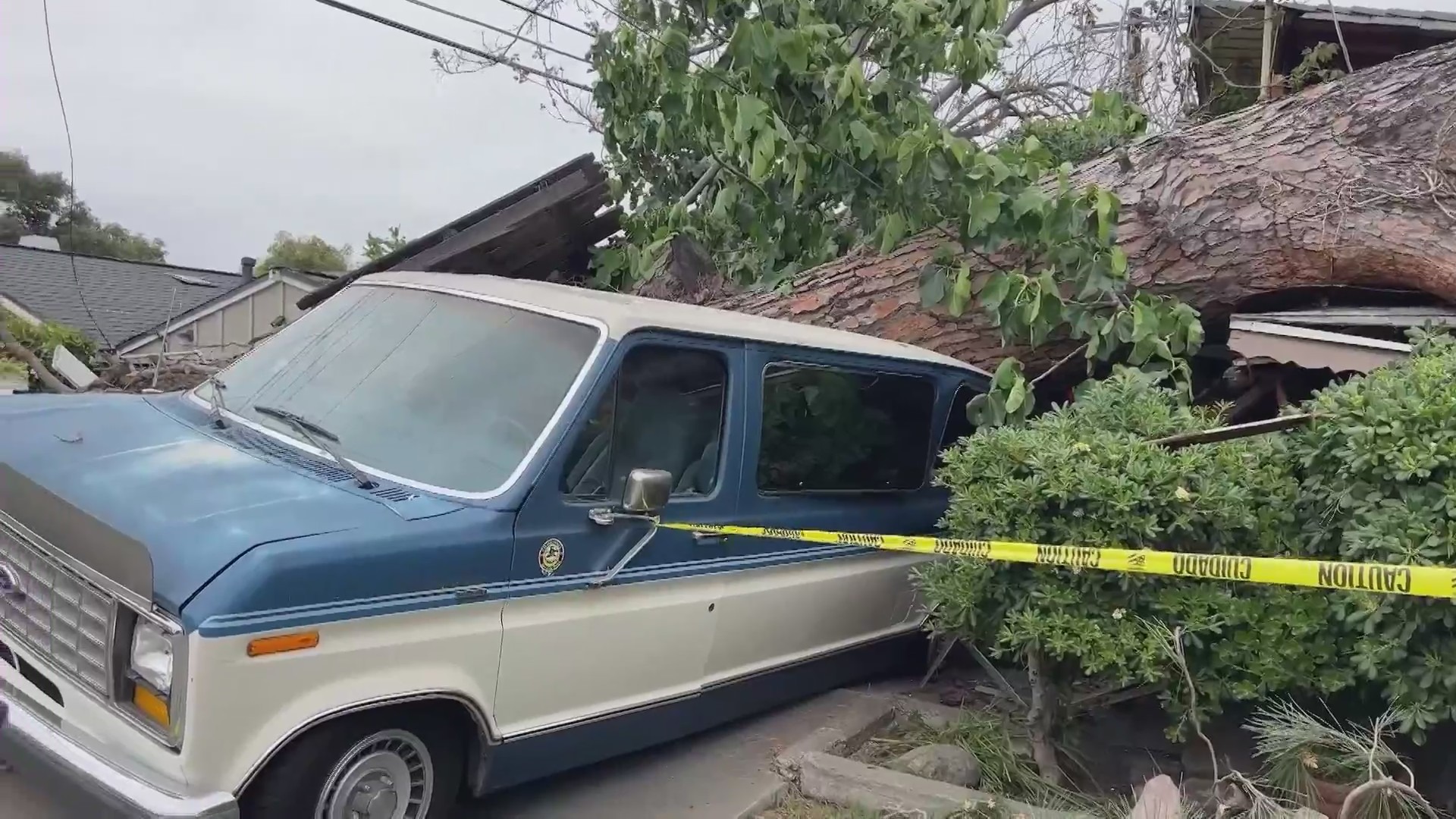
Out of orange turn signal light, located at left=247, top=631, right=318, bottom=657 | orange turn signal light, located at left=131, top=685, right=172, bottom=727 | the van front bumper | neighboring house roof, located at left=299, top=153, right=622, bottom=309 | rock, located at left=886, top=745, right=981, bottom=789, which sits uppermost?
neighboring house roof, located at left=299, top=153, right=622, bottom=309

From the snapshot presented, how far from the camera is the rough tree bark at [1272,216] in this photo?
21.7ft

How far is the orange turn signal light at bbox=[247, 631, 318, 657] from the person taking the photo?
2.95m

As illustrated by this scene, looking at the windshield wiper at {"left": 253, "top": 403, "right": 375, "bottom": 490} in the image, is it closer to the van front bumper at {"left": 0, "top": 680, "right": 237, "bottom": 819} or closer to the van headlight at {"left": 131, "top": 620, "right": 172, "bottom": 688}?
the van headlight at {"left": 131, "top": 620, "right": 172, "bottom": 688}

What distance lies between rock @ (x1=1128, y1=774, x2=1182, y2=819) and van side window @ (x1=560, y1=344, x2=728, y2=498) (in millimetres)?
1970

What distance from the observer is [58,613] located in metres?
3.33

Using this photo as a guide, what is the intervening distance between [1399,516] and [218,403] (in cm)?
440

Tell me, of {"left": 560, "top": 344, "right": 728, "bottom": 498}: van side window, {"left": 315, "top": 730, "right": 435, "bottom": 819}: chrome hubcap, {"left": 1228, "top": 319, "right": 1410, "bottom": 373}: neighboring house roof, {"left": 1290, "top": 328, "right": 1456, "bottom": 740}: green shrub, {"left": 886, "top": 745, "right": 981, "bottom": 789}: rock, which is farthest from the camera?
{"left": 1228, "top": 319, "right": 1410, "bottom": 373}: neighboring house roof

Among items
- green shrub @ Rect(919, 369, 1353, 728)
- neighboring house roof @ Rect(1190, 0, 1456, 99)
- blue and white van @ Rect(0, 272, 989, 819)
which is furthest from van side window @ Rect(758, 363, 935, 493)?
neighboring house roof @ Rect(1190, 0, 1456, 99)

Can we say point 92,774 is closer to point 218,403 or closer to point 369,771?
point 369,771

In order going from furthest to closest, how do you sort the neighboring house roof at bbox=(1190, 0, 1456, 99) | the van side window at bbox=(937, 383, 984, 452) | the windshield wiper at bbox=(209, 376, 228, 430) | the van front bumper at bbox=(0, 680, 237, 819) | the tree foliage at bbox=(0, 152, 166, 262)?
the tree foliage at bbox=(0, 152, 166, 262) → the neighboring house roof at bbox=(1190, 0, 1456, 99) → the van side window at bbox=(937, 383, 984, 452) → the windshield wiper at bbox=(209, 376, 228, 430) → the van front bumper at bbox=(0, 680, 237, 819)

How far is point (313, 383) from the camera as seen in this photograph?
166 inches

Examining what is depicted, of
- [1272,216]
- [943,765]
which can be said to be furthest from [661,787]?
[1272,216]

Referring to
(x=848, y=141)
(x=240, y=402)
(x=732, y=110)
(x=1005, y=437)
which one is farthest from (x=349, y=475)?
(x=848, y=141)

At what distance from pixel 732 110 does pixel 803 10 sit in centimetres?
78
